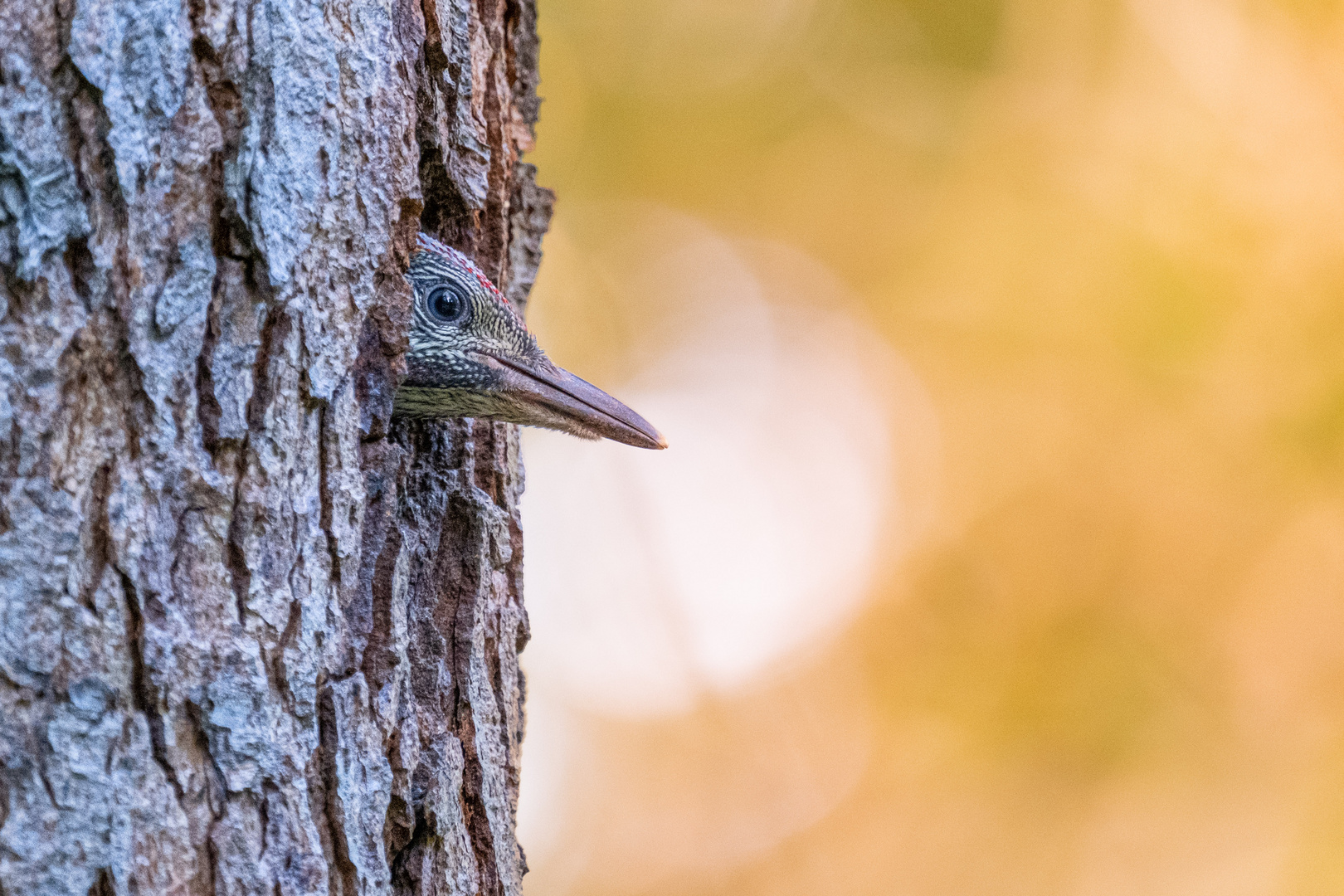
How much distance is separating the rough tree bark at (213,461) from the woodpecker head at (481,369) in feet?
1.02

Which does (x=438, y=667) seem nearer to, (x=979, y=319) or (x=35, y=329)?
(x=35, y=329)

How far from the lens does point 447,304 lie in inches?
83.4

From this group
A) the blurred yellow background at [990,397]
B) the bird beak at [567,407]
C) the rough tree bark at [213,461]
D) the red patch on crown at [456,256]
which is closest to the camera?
the rough tree bark at [213,461]

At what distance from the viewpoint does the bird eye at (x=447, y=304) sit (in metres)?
2.10

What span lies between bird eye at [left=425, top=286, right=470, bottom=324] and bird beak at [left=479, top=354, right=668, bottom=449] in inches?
5.4

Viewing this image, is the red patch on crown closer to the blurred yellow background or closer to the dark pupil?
the dark pupil

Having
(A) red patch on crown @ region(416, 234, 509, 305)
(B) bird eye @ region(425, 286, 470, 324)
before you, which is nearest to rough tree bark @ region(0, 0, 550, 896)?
(A) red patch on crown @ region(416, 234, 509, 305)

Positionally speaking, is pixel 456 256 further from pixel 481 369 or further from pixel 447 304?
pixel 481 369

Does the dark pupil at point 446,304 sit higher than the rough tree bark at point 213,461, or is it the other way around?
the dark pupil at point 446,304

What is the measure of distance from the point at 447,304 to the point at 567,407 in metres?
0.33

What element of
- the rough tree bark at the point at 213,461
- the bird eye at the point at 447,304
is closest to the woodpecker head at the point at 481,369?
the bird eye at the point at 447,304

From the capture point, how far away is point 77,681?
1312 millimetres

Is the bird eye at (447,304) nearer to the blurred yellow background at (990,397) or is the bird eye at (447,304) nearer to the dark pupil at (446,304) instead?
the dark pupil at (446,304)

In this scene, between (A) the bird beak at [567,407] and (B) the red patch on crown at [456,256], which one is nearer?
(B) the red patch on crown at [456,256]
